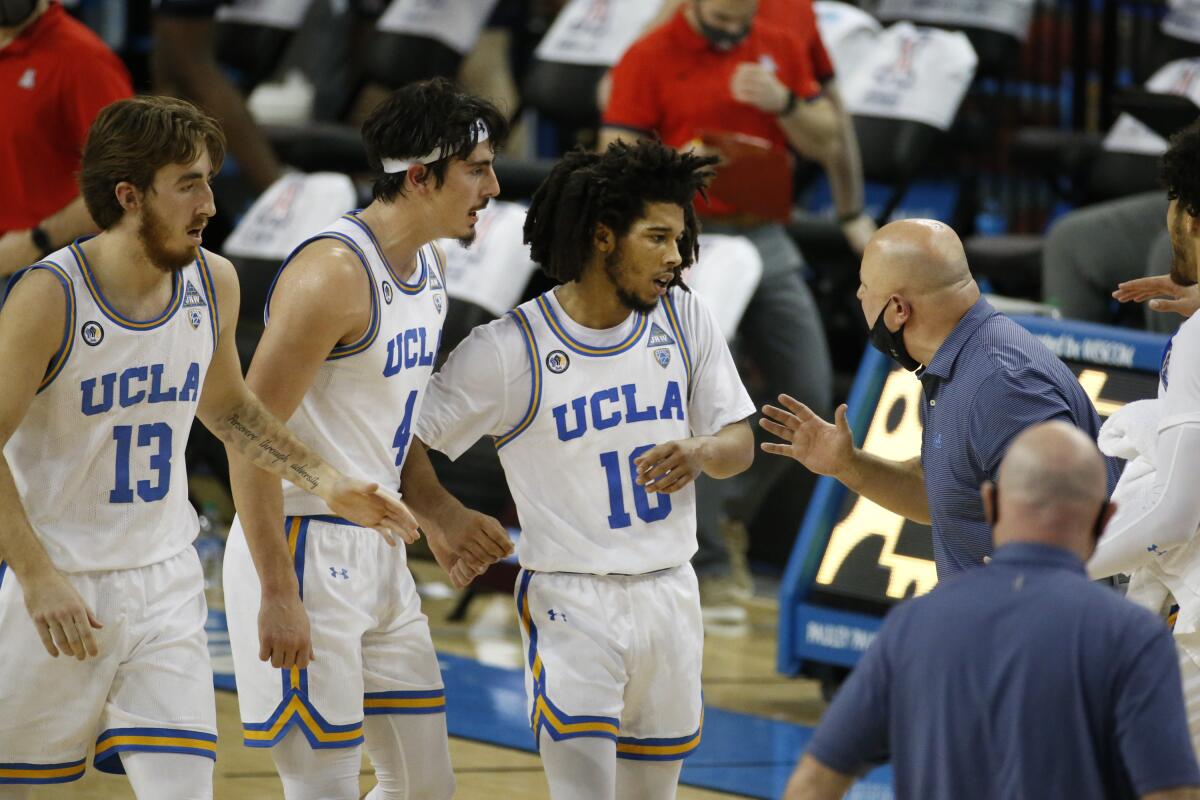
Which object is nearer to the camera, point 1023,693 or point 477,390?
point 1023,693

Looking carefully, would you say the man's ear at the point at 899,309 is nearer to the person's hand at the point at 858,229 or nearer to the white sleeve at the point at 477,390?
the white sleeve at the point at 477,390

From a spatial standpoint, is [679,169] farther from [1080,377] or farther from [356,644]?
[1080,377]

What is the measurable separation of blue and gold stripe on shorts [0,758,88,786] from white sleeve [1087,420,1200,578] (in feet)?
7.09

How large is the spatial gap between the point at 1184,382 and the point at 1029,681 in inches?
51.1

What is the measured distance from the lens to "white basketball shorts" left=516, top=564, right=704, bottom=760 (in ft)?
13.8

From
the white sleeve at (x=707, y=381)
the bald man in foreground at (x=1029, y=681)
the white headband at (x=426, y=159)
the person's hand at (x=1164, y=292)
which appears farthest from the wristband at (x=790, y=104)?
the bald man in foreground at (x=1029, y=681)

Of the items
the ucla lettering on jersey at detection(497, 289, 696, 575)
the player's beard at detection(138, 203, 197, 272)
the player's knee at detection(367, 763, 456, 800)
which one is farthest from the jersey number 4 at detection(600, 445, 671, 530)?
the player's beard at detection(138, 203, 197, 272)

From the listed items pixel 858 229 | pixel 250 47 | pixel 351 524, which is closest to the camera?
pixel 351 524

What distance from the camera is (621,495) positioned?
4297 mm

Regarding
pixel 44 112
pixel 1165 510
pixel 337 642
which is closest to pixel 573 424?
pixel 337 642

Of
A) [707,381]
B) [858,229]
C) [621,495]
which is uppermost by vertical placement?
[707,381]

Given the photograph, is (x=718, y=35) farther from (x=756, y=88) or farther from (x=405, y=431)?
(x=405, y=431)

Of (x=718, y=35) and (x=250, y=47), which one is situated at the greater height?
(x=718, y=35)

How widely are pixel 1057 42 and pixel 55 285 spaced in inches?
308
